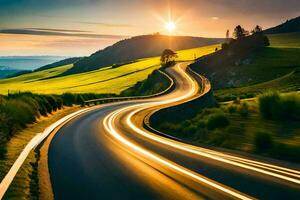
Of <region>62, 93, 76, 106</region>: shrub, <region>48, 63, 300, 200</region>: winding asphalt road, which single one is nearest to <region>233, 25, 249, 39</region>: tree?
<region>62, 93, 76, 106</region>: shrub

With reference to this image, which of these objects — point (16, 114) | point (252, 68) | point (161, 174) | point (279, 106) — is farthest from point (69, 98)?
point (252, 68)

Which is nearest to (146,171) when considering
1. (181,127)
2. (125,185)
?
(125,185)

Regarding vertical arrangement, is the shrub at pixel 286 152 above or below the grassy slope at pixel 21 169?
below

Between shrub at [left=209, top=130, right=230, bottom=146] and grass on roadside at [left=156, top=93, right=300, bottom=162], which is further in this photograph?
shrub at [left=209, top=130, right=230, bottom=146]

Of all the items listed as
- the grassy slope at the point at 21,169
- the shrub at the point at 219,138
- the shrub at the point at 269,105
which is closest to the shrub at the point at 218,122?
the shrub at the point at 219,138

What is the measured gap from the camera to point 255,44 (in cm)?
13300

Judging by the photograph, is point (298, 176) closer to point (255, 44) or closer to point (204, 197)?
point (204, 197)

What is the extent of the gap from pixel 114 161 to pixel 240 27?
154 meters

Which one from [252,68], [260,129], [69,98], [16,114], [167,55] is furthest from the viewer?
[167,55]

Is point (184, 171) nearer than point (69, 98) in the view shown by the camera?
Yes

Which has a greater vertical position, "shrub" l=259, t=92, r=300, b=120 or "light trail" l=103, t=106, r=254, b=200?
"shrub" l=259, t=92, r=300, b=120

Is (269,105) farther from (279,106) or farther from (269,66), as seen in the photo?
(269,66)

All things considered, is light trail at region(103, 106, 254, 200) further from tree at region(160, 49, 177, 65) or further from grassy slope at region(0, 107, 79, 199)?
tree at region(160, 49, 177, 65)

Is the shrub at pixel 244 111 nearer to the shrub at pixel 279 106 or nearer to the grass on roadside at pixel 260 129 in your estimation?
the grass on roadside at pixel 260 129
